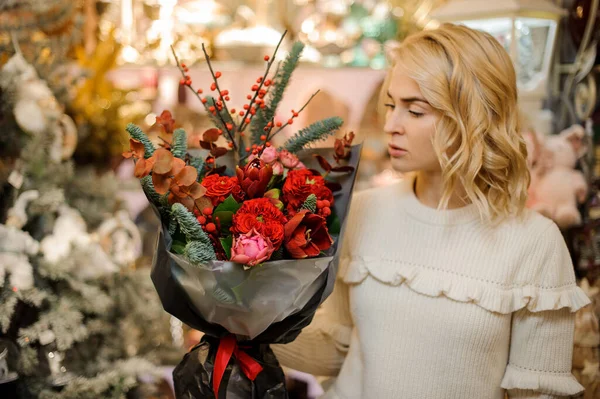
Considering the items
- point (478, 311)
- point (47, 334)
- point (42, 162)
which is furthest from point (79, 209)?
point (478, 311)

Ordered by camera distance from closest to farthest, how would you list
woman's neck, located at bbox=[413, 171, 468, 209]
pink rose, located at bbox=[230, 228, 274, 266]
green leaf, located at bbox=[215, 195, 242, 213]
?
pink rose, located at bbox=[230, 228, 274, 266] < green leaf, located at bbox=[215, 195, 242, 213] < woman's neck, located at bbox=[413, 171, 468, 209]

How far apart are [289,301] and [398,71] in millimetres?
574

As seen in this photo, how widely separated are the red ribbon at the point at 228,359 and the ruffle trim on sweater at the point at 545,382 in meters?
0.55

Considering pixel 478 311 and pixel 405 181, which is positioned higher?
pixel 405 181

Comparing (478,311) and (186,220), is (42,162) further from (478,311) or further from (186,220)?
(478,311)

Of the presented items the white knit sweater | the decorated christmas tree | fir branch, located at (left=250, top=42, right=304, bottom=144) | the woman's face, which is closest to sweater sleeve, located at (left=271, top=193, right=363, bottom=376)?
the white knit sweater

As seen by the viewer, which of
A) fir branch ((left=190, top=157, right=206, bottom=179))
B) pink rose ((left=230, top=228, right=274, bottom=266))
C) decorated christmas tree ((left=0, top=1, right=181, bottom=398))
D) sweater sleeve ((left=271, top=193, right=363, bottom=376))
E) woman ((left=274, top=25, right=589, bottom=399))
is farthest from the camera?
decorated christmas tree ((left=0, top=1, right=181, bottom=398))

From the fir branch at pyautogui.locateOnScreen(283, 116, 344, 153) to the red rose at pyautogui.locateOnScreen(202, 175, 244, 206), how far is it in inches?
7.5

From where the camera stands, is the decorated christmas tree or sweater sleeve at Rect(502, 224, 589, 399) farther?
the decorated christmas tree

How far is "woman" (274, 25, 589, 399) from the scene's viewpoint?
1306 mm

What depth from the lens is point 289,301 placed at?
108cm

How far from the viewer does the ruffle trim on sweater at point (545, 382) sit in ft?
4.29

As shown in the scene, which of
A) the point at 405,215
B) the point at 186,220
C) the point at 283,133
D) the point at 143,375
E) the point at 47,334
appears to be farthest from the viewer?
the point at 283,133

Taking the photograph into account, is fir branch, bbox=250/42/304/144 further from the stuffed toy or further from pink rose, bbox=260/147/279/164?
the stuffed toy
